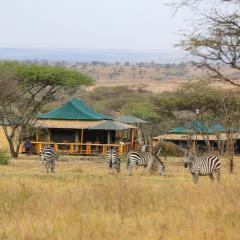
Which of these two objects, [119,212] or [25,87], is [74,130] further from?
[119,212]

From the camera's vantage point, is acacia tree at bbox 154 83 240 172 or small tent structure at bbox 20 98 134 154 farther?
small tent structure at bbox 20 98 134 154

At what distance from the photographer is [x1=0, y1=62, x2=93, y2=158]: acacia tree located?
1671 inches

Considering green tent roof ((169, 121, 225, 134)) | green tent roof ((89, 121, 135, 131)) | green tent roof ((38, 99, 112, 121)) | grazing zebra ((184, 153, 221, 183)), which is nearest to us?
grazing zebra ((184, 153, 221, 183))

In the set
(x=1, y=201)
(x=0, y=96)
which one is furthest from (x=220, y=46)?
(x=0, y=96)

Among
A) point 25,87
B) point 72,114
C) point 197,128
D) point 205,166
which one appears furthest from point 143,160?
point 197,128

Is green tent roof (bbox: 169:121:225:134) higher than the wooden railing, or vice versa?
green tent roof (bbox: 169:121:225:134)

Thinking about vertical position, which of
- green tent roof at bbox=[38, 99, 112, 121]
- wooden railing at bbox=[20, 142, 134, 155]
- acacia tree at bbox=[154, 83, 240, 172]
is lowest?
wooden railing at bbox=[20, 142, 134, 155]

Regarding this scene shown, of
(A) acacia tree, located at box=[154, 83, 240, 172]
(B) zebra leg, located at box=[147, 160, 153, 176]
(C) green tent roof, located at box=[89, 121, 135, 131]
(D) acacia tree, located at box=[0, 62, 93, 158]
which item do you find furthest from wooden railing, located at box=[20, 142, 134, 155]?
(B) zebra leg, located at box=[147, 160, 153, 176]

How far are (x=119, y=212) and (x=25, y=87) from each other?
35476 mm

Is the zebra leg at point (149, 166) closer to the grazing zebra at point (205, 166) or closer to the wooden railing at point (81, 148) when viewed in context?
the grazing zebra at point (205, 166)

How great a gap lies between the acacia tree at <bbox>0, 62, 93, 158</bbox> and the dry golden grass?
2763cm

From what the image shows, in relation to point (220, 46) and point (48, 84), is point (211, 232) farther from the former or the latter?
point (48, 84)

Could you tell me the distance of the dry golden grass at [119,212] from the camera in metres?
9.83

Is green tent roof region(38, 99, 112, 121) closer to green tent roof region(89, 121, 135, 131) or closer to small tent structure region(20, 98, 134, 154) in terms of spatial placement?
small tent structure region(20, 98, 134, 154)
